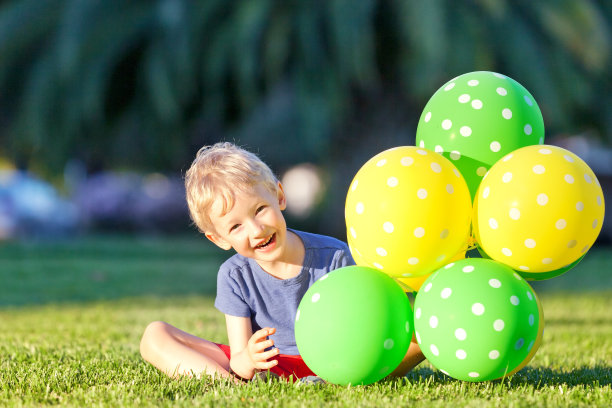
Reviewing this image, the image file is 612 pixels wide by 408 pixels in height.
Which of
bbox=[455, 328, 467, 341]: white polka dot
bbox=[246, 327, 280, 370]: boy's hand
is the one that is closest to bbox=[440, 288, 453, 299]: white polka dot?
bbox=[455, 328, 467, 341]: white polka dot

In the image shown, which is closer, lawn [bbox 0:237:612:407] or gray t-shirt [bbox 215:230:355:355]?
lawn [bbox 0:237:612:407]

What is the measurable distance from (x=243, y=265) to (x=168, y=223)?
53.7ft

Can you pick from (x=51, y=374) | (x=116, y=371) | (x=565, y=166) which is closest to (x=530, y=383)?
(x=565, y=166)

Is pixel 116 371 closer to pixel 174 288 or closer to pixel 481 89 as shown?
pixel 481 89

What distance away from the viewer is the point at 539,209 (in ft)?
7.88

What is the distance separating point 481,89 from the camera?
284 centimetres

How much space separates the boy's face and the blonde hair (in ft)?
0.09

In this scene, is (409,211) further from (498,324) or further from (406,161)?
(498,324)

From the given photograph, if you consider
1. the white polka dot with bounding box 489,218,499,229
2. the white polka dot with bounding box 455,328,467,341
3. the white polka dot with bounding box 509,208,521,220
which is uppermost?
the white polka dot with bounding box 509,208,521,220

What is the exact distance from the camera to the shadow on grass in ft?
9.16

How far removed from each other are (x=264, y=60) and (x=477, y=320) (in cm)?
714

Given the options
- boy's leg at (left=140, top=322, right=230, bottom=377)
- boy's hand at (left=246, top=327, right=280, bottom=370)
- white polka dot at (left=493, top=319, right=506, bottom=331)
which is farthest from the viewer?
boy's leg at (left=140, top=322, right=230, bottom=377)

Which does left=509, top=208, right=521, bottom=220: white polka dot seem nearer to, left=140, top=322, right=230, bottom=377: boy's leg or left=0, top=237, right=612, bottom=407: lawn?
left=0, top=237, right=612, bottom=407: lawn

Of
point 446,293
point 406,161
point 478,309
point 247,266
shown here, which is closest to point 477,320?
point 478,309
